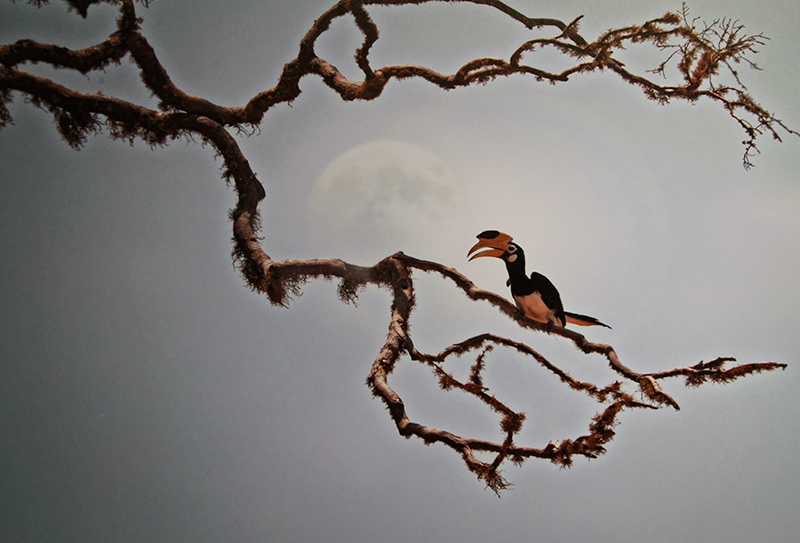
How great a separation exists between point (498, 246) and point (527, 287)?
0.42 meters

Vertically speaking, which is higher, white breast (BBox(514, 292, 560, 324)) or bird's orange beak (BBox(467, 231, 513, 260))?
bird's orange beak (BBox(467, 231, 513, 260))

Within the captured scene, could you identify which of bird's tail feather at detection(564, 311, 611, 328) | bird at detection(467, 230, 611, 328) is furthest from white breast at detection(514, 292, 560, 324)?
bird's tail feather at detection(564, 311, 611, 328)

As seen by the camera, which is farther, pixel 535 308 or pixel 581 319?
pixel 581 319

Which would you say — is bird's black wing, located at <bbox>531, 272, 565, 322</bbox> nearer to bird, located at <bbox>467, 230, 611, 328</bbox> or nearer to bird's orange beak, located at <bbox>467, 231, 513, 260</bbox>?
bird, located at <bbox>467, 230, 611, 328</bbox>

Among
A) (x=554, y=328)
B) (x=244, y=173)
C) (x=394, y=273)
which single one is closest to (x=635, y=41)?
(x=554, y=328)

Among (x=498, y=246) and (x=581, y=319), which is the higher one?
(x=498, y=246)

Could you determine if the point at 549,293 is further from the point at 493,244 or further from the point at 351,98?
the point at 351,98

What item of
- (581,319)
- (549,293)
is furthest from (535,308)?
(581,319)

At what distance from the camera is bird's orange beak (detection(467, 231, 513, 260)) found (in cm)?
368

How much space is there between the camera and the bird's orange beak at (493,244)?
368 cm

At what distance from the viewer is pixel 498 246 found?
12.3 feet

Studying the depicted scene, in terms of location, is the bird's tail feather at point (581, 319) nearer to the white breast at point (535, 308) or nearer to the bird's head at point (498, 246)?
the white breast at point (535, 308)

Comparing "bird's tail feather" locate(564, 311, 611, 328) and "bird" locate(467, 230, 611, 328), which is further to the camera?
"bird's tail feather" locate(564, 311, 611, 328)

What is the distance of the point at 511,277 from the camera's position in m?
3.82
